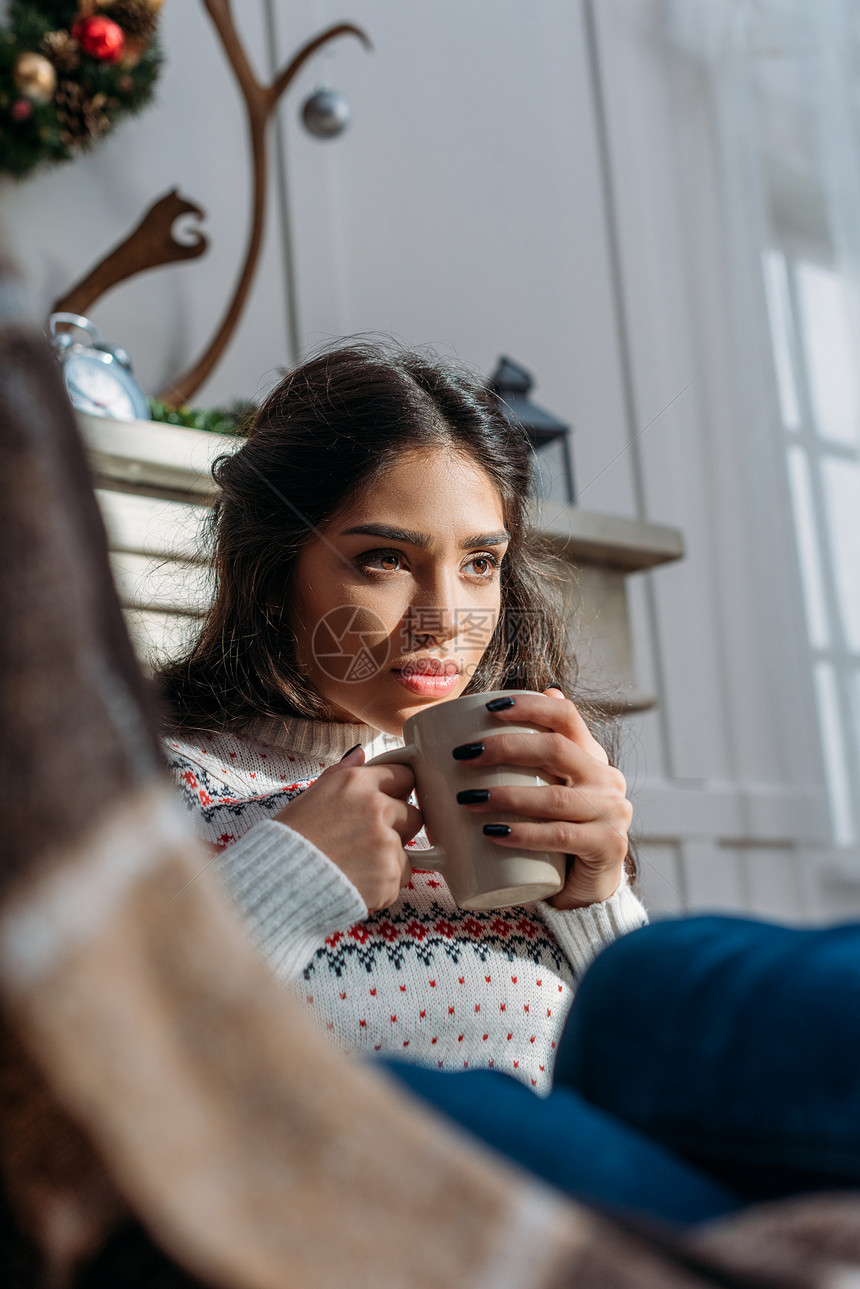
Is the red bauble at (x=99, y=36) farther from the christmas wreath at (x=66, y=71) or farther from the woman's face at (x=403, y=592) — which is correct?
the woman's face at (x=403, y=592)

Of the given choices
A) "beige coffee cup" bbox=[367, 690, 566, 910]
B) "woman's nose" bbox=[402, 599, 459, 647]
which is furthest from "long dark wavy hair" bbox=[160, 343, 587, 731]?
"beige coffee cup" bbox=[367, 690, 566, 910]

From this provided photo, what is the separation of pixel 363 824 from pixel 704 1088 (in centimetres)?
31

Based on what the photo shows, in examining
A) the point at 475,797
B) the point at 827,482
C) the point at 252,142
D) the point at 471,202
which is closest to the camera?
the point at 475,797

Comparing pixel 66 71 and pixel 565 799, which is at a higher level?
pixel 66 71

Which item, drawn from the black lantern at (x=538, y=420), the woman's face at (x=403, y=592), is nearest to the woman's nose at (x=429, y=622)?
the woman's face at (x=403, y=592)

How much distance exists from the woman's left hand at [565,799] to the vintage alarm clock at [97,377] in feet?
2.24

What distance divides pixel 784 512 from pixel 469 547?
1.34 metres

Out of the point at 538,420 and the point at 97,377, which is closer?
the point at 97,377

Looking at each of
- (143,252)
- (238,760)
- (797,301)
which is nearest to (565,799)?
(238,760)

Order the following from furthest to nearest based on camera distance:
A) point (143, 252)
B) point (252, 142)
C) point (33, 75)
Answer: point (252, 142), point (143, 252), point (33, 75)

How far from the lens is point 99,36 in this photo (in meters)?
1.31

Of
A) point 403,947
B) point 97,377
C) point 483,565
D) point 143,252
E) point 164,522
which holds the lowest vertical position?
point 403,947

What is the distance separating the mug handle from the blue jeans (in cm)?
27

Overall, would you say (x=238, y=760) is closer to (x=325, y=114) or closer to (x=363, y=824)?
(x=363, y=824)
